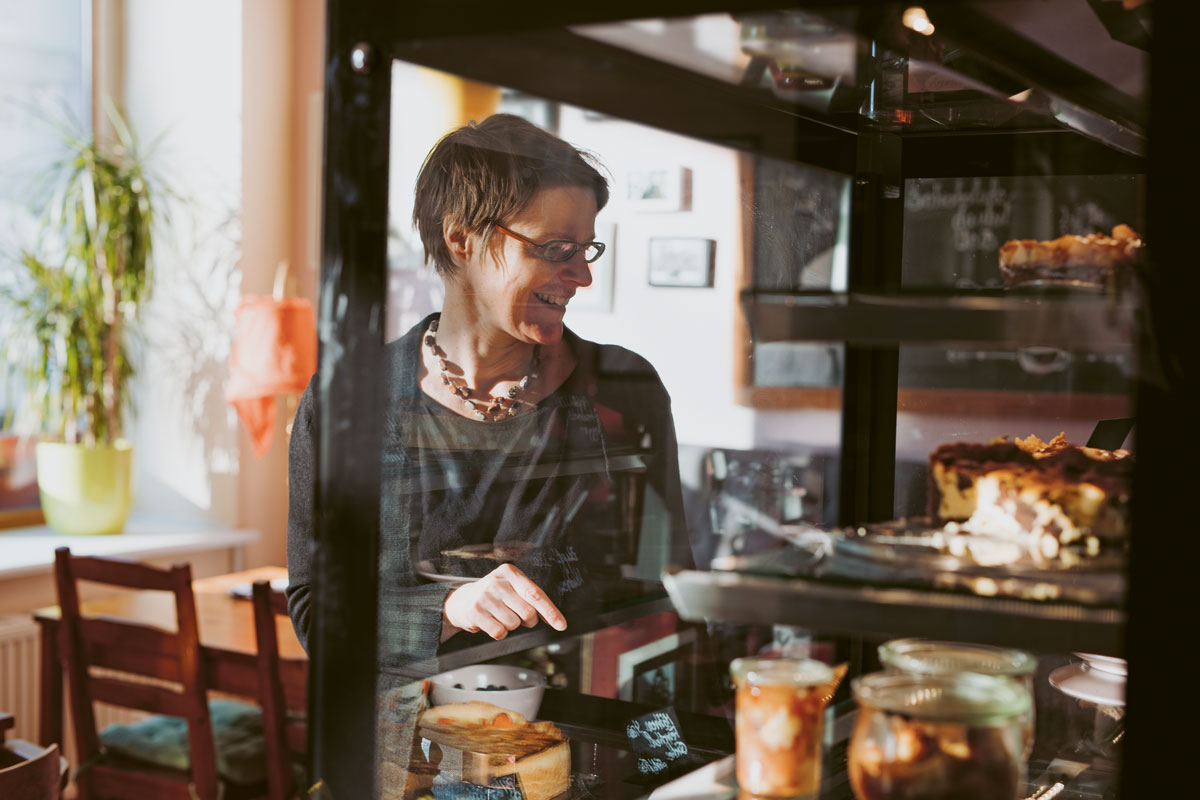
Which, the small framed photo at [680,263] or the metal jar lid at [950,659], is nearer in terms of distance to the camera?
the metal jar lid at [950,659]

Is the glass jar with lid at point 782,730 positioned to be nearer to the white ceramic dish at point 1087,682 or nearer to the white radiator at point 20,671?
the white ceramic dish at point 1087,682

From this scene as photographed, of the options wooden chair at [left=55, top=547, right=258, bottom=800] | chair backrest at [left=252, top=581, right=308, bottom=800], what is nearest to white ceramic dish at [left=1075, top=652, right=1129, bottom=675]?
chair backrest at [left=252, top=581, right=308, bottom=800]

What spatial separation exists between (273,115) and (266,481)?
1288 mm

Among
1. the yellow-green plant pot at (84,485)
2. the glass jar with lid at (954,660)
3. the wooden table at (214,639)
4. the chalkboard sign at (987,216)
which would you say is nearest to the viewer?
the glass jar with lid at (954,660)

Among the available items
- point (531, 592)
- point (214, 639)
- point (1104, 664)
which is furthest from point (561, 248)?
point (214, 639)

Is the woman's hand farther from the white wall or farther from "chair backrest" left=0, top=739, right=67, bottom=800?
the white wall

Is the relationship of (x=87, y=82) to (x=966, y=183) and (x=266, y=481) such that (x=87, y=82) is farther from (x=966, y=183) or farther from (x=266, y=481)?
(x=966, y=183)

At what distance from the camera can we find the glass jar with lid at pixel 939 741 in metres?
0.73

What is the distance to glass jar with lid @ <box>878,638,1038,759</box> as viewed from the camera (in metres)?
0.81

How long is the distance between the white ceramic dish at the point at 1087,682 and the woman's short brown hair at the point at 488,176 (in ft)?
1.91

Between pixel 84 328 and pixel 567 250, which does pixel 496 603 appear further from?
pixel 84 328

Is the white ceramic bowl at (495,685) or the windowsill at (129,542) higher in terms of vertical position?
the white ceramic bowl at (495,685)

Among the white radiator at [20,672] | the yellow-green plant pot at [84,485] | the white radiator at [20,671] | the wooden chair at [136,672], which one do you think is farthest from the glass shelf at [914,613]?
the yellow-green plant pot at [84,485]

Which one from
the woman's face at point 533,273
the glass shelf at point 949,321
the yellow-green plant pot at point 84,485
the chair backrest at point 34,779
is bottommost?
the chair backrest at point 34,779
